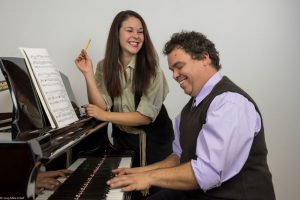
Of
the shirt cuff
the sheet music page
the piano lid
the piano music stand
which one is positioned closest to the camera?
the piano music stand

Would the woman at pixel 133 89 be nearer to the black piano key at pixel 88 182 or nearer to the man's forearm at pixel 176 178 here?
the black piano key at pixel 88 182

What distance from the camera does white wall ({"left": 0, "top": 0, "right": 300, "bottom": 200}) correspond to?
8.54ft

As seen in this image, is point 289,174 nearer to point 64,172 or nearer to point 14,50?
point 64,172

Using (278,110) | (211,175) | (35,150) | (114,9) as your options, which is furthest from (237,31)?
(35,150)

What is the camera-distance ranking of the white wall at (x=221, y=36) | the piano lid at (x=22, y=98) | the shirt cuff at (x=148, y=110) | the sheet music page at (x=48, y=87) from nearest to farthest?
the piano lid at (x=22, y=98)
the sheet music page at (x=48, y=87)
the shirt cuff at (x=148, y=110)
the white wall at (x=221, y=36)

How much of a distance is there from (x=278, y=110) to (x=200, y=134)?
1761 millimetres

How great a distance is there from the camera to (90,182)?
1336mm

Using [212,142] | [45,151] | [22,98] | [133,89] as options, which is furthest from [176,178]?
[133,89]

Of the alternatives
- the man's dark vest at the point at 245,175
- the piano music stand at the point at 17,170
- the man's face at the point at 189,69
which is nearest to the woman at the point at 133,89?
the man's face at the point at 189,69

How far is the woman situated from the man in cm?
56

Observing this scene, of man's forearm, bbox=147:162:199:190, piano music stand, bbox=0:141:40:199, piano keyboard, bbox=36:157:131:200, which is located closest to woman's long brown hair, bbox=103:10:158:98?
piano keyboard, bbox=36:157:131:200

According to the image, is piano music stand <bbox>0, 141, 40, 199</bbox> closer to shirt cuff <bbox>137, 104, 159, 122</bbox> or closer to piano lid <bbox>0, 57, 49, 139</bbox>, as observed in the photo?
piano lid <bbox>0, 57, 49, 139</bbox>

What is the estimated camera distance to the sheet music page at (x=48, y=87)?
134 centimetres

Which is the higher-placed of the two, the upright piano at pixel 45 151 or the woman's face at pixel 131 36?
the woman's face at pixel 131 36
